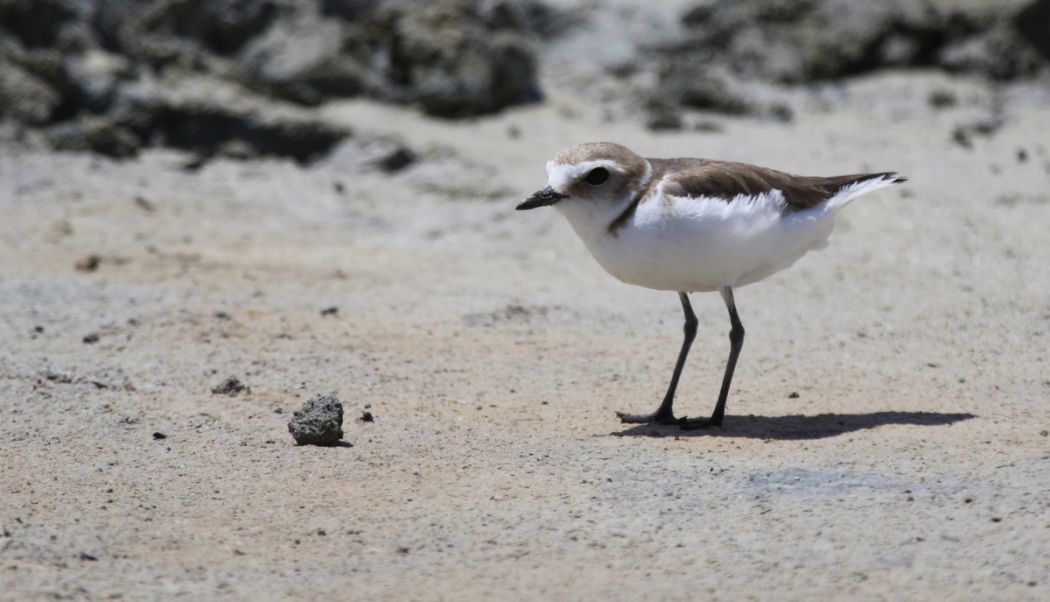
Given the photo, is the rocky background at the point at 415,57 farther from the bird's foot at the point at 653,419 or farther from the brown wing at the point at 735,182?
the bird's foot at the point at 653,419

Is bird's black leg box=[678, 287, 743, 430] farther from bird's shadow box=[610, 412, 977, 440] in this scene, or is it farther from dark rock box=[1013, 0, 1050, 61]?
dark rock box=[1013, 0, 1050, 61]

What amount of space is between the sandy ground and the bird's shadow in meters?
0.03

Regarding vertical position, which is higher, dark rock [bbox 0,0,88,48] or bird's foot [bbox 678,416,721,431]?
dark rock [bbox 0,0,88,48]

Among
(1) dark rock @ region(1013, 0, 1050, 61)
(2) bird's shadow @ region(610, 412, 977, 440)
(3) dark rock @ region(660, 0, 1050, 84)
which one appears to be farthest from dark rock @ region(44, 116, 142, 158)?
(1) dark rock @ region(1013, 0, 1050, 61)

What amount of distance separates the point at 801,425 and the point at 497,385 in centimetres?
166

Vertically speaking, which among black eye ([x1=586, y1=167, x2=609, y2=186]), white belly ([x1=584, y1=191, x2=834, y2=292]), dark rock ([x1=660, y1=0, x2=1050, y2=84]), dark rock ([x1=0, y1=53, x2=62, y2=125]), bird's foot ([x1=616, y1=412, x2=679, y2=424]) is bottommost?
bird's foot ([x1=616, y1=412, x2=679, y2=424])

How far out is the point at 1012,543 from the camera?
4.83 metres

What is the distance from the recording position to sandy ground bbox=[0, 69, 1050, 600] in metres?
4.83

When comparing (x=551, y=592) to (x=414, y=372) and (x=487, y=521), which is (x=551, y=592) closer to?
(x=487, y=521)

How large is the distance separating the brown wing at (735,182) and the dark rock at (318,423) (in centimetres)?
179

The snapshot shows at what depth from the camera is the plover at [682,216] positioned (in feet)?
20.1

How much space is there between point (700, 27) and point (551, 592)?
432 inches

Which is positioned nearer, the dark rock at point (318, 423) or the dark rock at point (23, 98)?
the dark rock at point (318, 423)

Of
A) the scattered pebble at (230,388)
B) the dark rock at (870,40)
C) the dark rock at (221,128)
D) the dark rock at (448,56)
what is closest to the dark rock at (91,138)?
the dark rock at (221,128)
